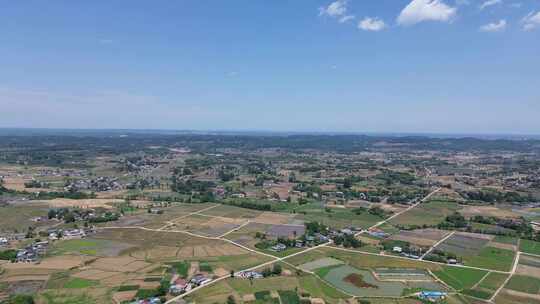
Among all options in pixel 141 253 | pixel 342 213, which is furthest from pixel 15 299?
pixel 342 213

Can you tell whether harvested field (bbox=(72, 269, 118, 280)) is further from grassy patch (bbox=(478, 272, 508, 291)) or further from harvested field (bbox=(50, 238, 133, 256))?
grassy patch (bbox=(478, 272, 508, 291))

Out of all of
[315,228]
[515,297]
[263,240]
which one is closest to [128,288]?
[263,240]

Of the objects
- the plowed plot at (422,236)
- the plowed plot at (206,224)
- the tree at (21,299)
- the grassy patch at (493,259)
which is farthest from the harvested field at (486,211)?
the tree at (21,299)

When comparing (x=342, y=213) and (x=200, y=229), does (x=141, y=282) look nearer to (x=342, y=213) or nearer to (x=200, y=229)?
(x=200, y=229)

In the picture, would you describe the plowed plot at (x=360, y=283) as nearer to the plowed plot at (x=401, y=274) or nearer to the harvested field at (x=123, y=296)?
the plowed plot at (x=401, y=274)

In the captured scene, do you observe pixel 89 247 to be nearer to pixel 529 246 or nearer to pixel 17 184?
Result: pixel 529 246

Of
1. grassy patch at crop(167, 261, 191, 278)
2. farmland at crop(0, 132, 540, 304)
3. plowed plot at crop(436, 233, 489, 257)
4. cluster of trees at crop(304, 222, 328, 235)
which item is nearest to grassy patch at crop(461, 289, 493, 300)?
farmland at crop(0, 132, 540, 304)
